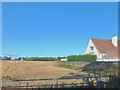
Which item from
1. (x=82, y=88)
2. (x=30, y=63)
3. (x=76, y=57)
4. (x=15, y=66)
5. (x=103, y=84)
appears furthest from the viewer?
(x=76, y=57)

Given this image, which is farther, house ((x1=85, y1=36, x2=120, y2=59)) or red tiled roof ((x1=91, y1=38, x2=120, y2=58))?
red tiled roof ((x1=91, y1=38, x2=120, y2=58))

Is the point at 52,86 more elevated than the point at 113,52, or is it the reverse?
the point at 113,52

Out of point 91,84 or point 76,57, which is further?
point 76,57

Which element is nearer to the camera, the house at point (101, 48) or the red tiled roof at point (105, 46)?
the house at point (101, 48)

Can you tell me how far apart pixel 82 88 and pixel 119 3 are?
170cm

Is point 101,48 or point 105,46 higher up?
point 105,46

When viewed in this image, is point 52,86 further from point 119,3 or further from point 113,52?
point 113,52

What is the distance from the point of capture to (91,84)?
6.45 meters

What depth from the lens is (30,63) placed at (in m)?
35.5

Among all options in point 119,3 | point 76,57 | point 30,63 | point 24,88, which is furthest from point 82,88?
point 76,57

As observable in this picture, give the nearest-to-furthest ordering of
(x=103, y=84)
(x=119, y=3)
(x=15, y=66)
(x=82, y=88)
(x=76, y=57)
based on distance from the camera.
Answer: (x=119, y=3)
(x=82, y=88)
(x=103, y=84)
(x=15, y=66)
(x=76, y=57)

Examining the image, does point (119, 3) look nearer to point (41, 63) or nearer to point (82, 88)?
point (82, 88)

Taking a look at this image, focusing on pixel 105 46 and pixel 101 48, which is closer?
pixel 101 48

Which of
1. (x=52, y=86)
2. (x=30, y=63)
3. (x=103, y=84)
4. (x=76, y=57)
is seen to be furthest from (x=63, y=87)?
(x=76, y=57)
